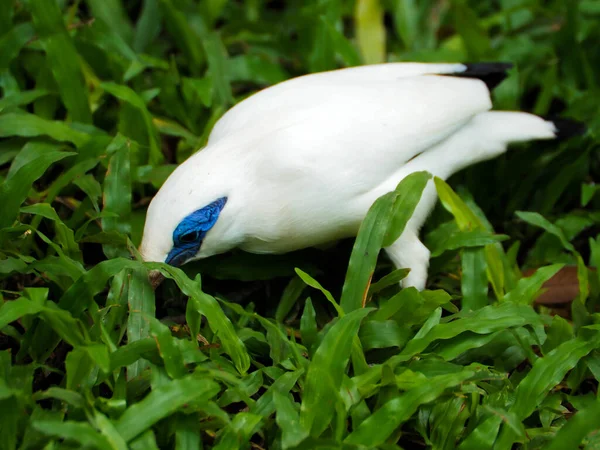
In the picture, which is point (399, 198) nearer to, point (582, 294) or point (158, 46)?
point (582, 294)

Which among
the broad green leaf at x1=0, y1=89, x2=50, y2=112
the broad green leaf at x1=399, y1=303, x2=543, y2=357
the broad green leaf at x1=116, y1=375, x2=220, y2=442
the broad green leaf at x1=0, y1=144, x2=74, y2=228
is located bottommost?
the broad green leaf at x1=399, y1=303, x2=543, y2=357

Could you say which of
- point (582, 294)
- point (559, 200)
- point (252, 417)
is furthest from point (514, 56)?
point (252, 417)

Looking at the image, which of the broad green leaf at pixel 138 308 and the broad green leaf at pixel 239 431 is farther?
the broad green leaf at pixel 138 308

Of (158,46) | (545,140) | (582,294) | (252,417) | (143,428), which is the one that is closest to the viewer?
(143,428)

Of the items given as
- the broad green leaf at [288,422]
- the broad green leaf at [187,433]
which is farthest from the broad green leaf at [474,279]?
the broad green leaf at [187,433]

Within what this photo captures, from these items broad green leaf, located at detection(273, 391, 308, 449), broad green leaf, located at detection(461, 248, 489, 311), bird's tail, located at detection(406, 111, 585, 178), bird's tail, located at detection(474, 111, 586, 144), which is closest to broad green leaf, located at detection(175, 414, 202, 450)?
broad green leaf, located at detection(273, 391, 308, 449)

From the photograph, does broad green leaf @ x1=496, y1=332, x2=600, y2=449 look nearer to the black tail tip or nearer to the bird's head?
the black tail tip

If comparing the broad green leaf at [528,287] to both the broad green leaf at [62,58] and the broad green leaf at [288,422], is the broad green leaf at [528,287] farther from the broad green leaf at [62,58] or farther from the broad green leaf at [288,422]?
the broad green leaf at [62,58]
